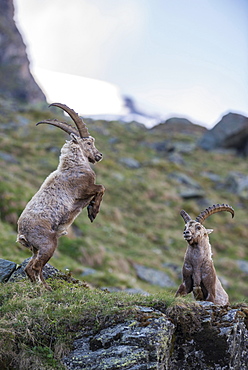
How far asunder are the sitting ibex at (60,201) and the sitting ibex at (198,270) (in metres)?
1.97

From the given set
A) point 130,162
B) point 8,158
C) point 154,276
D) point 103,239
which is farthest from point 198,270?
point 130,162

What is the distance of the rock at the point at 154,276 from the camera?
19344 mm

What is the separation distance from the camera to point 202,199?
3397 centimetres

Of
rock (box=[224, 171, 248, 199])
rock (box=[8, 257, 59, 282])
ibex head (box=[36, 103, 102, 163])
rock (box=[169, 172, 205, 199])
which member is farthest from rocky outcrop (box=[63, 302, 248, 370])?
rock (box=[224, 171, 248, 199])

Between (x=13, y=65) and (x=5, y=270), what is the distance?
323ft

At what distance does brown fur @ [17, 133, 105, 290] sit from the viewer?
26.4 feet

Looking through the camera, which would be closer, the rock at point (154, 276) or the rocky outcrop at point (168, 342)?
the rocky outcrop at point (168, 342)

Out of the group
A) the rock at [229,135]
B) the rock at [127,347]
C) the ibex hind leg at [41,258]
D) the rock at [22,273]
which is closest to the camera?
the rock at [127,347]

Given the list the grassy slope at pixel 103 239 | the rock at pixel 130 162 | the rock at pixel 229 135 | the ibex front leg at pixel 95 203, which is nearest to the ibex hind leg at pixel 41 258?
the grassy slope at pixel 103 239

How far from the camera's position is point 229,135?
199 feet

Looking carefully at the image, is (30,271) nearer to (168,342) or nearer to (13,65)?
(168,342)

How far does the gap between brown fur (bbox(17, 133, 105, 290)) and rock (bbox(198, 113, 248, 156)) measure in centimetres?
5241

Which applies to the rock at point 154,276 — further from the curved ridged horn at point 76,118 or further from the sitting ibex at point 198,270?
the curved ridged horn at point 76,118

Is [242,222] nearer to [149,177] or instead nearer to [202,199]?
[202,199]
